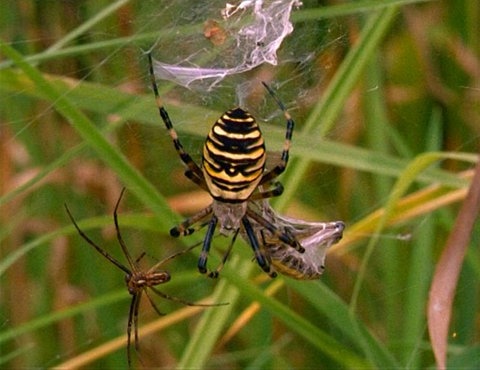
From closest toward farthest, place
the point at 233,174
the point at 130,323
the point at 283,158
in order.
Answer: the point at 233,174
the point at 283,158
the point at 130,323

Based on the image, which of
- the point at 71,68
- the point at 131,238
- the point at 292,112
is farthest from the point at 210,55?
the point at 131,238

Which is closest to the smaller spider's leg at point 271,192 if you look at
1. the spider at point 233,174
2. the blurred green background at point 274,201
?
the spider at point 233,174

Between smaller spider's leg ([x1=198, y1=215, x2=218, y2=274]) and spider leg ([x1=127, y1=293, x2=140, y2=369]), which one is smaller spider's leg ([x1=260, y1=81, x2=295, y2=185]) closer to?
smaller spider's leg ([x1=198, y1=215, x2=218, y2=274])

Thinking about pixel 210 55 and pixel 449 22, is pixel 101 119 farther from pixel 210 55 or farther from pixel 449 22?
pixel 449 22

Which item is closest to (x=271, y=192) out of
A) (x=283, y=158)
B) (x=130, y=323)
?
(x=283, y=158)

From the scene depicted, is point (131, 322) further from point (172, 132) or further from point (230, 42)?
point (230, 42)
